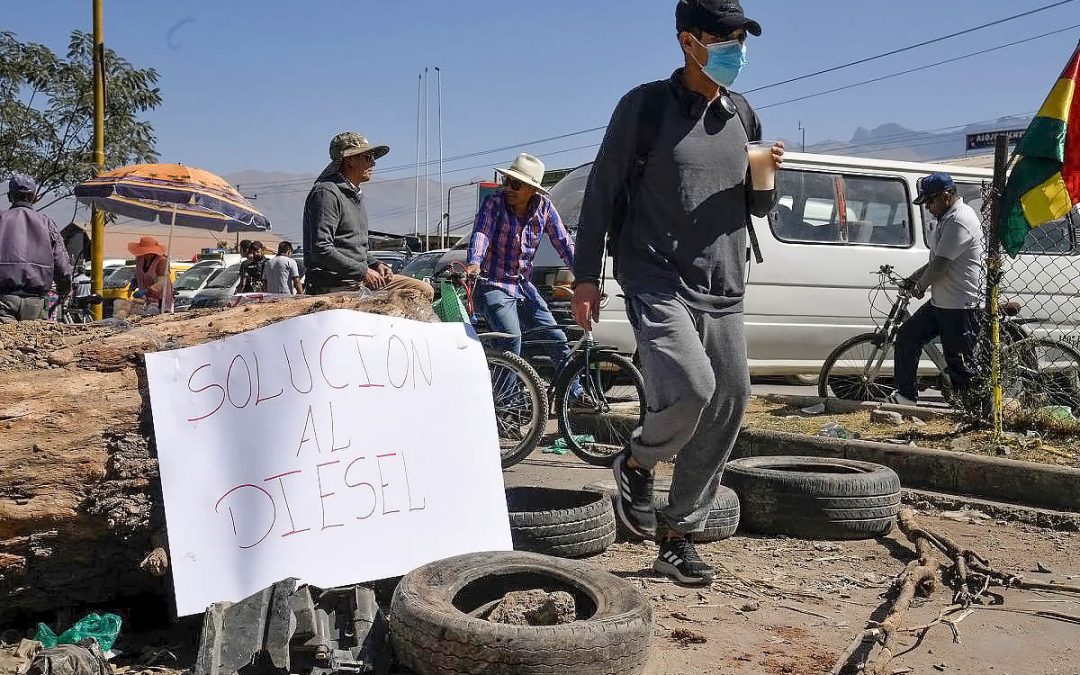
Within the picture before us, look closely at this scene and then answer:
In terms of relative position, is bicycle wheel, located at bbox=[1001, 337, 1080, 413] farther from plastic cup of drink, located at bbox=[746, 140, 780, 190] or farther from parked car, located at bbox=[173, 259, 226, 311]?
parked car, located at bbox=[173, 259, 226, 311]

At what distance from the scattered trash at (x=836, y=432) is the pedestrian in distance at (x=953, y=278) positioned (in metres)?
1.06

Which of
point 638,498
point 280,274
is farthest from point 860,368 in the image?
point 280,274

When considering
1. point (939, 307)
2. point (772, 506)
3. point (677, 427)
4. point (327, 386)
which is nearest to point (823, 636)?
point (677, 427)

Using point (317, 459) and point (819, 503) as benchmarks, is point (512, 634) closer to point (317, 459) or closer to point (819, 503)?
point (317, 459)

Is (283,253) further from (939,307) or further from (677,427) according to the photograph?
(677,427)

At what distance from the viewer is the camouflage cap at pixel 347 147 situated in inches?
230

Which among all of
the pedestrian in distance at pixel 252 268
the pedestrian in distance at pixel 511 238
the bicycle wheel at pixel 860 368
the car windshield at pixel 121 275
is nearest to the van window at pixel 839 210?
the bicycle wheel at pixel 860 368

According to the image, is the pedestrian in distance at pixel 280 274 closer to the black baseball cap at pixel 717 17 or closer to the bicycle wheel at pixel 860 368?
the bicycle wheel at pixel 860 368

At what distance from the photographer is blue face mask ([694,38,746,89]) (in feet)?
11.6

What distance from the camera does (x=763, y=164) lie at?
11.6 ft

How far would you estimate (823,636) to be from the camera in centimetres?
321

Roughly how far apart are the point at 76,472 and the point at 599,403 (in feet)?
14.2

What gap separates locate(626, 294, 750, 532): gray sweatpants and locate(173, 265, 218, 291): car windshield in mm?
20201

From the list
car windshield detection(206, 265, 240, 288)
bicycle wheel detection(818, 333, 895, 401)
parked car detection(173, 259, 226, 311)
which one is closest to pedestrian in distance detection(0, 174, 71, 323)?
bicycle wheel detection(818, 333, 895, 401)
